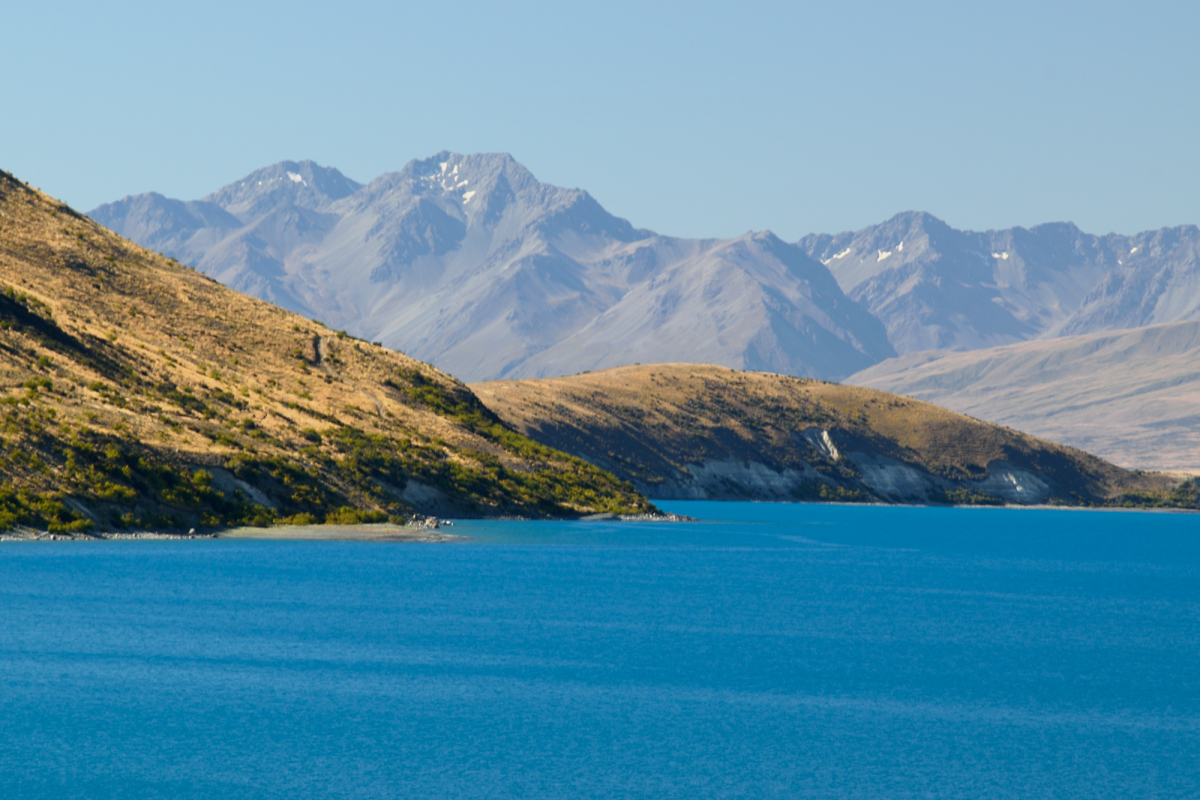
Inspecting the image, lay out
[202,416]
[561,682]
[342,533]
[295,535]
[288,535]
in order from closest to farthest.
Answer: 1. [561,682]
2. [288,535]
3. [295,535]
4. [342,533]
5. [202,416]

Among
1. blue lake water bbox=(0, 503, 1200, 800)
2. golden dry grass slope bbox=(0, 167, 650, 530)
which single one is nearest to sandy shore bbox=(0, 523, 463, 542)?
golden dry grass slope bbox=(0, 167, 650, 530)

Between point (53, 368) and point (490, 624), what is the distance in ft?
189

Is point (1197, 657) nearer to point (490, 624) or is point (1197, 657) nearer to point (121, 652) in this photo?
point (490, 624)

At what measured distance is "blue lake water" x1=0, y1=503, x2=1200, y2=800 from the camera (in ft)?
93.3

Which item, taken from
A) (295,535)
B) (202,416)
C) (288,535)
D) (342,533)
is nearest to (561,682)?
(288,535)

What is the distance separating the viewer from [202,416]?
328 ft

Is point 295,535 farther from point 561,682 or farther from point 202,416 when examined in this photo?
point 561,682

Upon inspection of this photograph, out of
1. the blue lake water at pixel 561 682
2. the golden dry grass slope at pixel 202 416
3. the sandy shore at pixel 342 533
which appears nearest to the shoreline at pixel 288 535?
the sandy shore at pixel 342 533

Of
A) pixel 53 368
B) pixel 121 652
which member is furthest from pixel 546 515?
pixel 121 652

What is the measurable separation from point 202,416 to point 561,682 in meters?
67.8

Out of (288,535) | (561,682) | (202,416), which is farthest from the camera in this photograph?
(202,416)

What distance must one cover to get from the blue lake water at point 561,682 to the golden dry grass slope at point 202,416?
10431 mm

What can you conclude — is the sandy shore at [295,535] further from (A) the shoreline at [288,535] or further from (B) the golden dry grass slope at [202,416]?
(B) the golden dry grass slope at [202,416]

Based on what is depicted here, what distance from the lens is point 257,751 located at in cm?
2897
